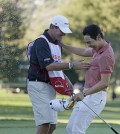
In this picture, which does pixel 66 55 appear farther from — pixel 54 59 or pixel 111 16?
pixel 54 59

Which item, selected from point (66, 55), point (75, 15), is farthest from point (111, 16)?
point (66, 55)

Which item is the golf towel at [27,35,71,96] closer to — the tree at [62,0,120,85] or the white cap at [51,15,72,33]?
the white cap at [51,15,72,33]

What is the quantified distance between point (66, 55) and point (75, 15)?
595 centimetres

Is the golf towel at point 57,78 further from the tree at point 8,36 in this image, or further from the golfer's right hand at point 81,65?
the tree at point 8,36

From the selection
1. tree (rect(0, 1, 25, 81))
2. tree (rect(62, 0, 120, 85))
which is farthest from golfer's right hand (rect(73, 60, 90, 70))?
tree (rect(62, 0, 120, 85))

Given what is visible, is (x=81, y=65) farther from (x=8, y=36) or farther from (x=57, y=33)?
(x=8, y=36)

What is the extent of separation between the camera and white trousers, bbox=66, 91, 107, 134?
954 centimetres

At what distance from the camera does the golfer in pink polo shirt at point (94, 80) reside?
920cm

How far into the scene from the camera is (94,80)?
951 centimetres

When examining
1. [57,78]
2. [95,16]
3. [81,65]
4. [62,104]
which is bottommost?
[95,16]

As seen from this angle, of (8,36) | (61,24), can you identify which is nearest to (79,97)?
(61,24)

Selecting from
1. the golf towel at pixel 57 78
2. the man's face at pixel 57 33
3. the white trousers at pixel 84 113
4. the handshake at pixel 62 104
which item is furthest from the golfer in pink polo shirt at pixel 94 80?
the man's face at pixel 57 33

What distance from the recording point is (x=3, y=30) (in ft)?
99.9

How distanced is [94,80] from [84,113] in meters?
0.49
